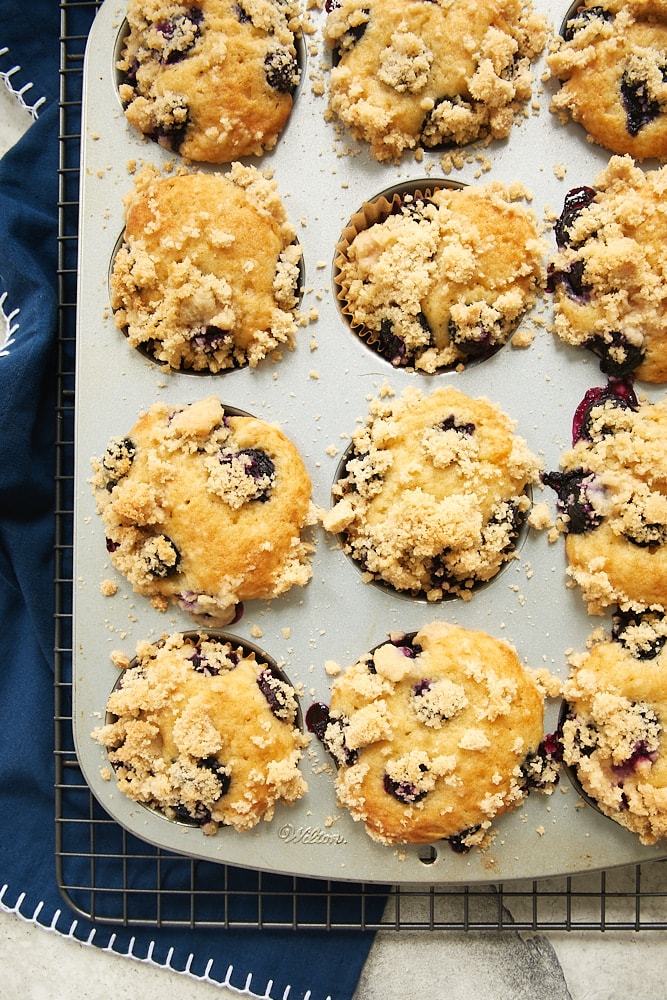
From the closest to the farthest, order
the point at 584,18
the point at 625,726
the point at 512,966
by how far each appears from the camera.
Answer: the point at 625,726, the point at 584,18, the point at 512,966

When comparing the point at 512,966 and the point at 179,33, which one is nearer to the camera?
the point at 179,33

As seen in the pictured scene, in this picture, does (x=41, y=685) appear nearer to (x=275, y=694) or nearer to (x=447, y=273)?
(x=275, y=694)

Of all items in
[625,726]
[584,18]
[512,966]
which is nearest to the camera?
[625,726]

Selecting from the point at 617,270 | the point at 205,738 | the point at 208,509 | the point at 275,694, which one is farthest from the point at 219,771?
the point at 617,270

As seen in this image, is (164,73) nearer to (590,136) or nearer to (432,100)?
(432,100)

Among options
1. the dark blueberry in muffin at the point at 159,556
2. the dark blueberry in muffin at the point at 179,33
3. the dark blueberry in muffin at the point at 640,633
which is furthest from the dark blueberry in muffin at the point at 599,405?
the dark blueberry in muffin at the point at 179,33

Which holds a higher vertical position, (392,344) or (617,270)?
(617,270)

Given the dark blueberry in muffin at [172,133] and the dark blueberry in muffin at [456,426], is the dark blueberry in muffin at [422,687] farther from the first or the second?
the dark blueberry in muffin at [172,133]

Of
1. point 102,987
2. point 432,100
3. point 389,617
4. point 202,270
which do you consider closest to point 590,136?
point 432,100
